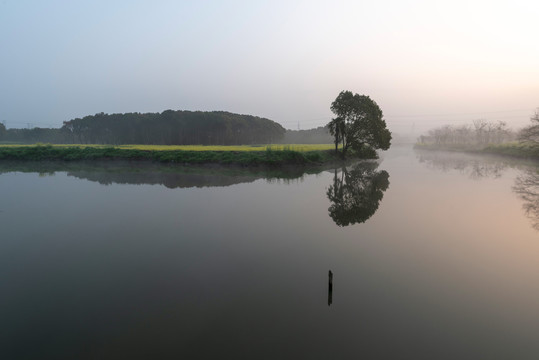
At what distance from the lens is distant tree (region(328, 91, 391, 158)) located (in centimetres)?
4206

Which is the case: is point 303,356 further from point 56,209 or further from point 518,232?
point 56,209

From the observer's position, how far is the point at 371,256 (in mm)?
9242

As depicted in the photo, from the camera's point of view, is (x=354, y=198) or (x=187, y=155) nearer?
(x=354, y=198)

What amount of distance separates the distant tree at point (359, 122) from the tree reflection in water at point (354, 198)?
17.3 m

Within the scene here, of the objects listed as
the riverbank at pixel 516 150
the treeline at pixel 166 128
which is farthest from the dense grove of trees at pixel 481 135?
the treeline at pixel 166 128

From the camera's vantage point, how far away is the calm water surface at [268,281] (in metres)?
5.36

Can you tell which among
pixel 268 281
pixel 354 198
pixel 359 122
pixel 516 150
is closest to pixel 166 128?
pixel 359 122

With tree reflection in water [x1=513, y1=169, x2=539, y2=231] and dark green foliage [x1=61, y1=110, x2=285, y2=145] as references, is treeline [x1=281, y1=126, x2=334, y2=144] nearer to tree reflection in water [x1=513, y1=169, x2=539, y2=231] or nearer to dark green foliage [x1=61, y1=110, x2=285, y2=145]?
dark green foliage [x1=61, y1=110, x2=285, y2=145]

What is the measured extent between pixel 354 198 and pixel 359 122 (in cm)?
2667

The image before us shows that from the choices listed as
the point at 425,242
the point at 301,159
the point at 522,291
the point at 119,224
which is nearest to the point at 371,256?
the point at 425,242

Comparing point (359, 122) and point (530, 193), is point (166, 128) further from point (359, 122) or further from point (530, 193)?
point (530, 193)

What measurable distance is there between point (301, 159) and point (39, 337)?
111ft

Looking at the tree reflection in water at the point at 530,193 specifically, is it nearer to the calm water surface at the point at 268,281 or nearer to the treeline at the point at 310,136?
the calm water surface at the point at 268,281

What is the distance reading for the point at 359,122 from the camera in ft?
138
